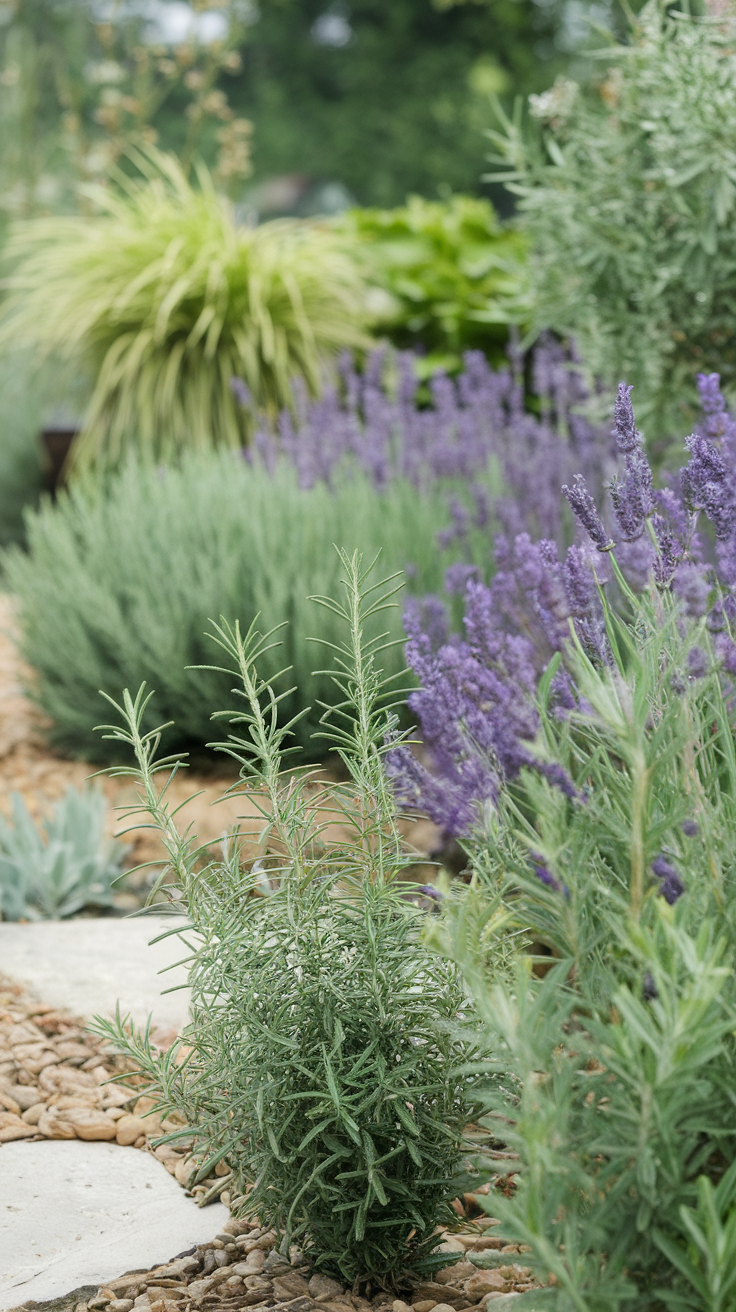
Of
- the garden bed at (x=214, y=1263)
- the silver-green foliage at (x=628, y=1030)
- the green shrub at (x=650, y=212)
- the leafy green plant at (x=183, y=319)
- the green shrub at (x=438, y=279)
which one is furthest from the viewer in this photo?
the green shrub at (x=438, y=279)

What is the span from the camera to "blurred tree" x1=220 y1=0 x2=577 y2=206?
15.9m

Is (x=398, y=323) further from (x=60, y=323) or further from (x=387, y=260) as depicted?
(x=60, y=323)

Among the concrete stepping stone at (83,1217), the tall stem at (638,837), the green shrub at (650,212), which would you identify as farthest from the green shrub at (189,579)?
the tall stem at (638,837)

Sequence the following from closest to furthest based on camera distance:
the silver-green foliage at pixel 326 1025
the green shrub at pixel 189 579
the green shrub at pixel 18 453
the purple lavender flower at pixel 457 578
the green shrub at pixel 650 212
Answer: the silver-green foliage at pixel 326 1025, the purple lavender flower at pixel 457 578, the green shrub at pixel 650 212, the green shrub at pixel 189 579, the green shrub at pixel 18 453

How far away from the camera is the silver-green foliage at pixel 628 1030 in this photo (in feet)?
2.81

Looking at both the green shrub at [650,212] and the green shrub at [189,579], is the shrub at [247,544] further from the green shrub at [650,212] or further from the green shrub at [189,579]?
the green shrub at [650,212]

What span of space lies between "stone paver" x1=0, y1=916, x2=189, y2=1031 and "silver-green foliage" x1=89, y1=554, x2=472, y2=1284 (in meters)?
0.78

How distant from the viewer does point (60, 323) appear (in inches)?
237

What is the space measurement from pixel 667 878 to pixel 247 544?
2501 millimetres

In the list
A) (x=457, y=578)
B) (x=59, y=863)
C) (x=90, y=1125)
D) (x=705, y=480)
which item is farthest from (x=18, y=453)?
(x=705, y=480)

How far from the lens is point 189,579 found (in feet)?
11.1

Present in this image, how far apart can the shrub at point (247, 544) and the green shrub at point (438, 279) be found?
1.90 metres

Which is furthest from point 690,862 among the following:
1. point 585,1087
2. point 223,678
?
point 223,678

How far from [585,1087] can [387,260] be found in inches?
252
